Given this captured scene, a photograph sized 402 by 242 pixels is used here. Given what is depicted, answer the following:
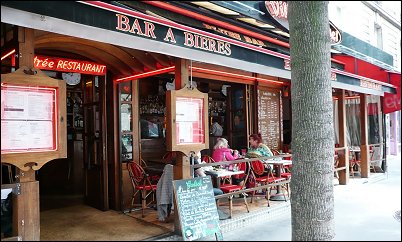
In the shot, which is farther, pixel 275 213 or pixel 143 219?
pixel 275 213

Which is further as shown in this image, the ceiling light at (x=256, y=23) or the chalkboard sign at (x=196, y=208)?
the ceiling light at (x=256, y=23)

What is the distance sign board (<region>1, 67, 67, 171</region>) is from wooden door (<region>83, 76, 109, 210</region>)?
9.24 feet

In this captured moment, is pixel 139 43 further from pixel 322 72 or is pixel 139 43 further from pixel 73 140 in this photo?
pixel 73 140

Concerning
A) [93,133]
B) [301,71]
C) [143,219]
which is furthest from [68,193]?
[301,71]

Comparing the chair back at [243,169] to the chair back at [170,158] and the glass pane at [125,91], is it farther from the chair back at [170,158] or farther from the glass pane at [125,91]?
the glass pane at [125,91]

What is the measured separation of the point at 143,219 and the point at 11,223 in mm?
2576

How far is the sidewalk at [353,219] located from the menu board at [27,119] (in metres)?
2.17

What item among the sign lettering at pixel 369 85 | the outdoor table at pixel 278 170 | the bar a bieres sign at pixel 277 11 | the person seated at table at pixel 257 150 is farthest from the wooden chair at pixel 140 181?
the sign lettering at pixel 369 85

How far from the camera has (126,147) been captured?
6.64 m

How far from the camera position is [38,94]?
3477 millimetres

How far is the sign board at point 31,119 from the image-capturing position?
326 cm

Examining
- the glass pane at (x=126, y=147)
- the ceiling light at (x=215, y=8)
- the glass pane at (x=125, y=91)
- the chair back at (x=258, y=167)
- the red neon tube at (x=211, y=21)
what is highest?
the ceiling light at (x=215, y=8)

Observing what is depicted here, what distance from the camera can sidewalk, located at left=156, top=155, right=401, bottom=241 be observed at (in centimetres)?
452

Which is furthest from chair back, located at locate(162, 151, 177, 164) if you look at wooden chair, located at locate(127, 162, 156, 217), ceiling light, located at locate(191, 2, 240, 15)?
ceiling light, located at locate(191, 2, 240, 15)
